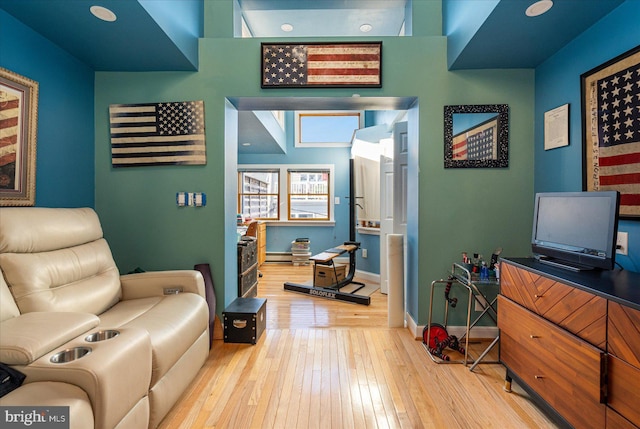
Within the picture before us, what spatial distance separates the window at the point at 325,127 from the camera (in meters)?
6.85

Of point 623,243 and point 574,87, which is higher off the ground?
point 574,87

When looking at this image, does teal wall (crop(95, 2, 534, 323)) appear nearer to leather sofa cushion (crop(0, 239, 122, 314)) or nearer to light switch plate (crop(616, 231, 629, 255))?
leather sofa cushion (crop(0, 239, 122, 314))

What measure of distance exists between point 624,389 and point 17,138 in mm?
3437

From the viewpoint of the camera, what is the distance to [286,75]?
2.77 meters

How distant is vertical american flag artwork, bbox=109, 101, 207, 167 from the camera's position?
2.77 meters

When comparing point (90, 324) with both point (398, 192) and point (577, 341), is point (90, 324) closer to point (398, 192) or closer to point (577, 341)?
point (577, 341)

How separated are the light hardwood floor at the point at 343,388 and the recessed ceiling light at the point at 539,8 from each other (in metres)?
2.36

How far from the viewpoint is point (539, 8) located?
188 centimetres

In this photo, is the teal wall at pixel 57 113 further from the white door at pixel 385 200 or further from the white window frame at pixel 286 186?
the white window frame at pixel 286 186

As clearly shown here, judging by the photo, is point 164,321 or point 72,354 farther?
point 164,321

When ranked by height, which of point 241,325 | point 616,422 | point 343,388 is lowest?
point 343,388

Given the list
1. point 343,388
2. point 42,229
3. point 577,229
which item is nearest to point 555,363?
point 577,229

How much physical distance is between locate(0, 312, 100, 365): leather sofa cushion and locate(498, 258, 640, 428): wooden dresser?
2.24 m

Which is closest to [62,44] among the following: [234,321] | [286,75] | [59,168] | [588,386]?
[59,168]
